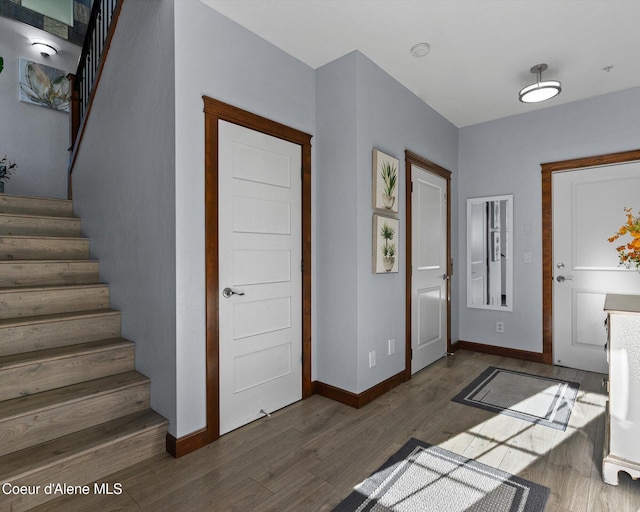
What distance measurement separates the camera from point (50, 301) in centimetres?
258

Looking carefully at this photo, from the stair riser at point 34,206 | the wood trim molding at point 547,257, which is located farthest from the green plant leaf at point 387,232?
the stair riser at point 34,206

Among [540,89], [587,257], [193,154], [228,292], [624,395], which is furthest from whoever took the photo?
[587,257]

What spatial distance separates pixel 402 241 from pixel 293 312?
1.19 m

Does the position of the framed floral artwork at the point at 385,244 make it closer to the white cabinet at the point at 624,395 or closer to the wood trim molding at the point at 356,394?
the wood trim molding at the point at 356,394

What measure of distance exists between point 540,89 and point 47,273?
4.12 m

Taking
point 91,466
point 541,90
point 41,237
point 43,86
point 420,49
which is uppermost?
point 43,86

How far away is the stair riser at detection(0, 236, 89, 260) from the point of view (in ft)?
9.23

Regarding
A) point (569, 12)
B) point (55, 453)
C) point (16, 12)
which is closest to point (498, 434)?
point (55, 453)

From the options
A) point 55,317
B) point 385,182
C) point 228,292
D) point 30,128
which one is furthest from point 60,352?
point 30,128

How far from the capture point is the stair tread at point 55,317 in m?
2.28

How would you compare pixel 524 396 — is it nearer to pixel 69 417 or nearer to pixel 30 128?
pixel 69 417

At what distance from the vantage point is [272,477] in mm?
1910

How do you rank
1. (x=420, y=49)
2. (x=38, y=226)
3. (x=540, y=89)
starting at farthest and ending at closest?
(x=38, y=226) < (x=540, y=89) < (x=420, y=49)

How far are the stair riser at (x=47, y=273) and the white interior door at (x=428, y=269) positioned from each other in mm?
2829
